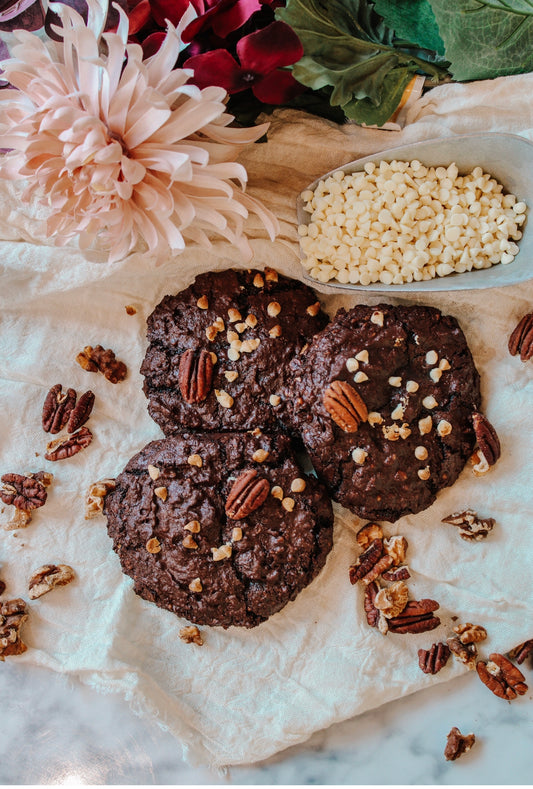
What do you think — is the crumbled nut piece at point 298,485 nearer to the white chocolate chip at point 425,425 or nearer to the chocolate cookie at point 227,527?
the chocolate cookie at point 227,527

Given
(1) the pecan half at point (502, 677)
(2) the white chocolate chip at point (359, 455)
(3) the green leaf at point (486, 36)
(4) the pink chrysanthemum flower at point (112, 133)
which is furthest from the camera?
(1) the pecan half at point (502, 677)

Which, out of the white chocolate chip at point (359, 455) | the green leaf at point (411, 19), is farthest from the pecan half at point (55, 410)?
the green leaf at point (411, 19)

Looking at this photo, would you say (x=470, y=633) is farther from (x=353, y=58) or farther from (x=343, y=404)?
(x=353, y=58)

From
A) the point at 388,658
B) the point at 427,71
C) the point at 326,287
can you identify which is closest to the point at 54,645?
the point at 388,658

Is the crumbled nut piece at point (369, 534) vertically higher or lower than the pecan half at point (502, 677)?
higher

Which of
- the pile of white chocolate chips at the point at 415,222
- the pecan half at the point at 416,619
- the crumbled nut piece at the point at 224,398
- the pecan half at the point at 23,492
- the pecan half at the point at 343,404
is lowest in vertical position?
the pecan half at the point at 416,619

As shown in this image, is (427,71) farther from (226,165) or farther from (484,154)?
(226,165)

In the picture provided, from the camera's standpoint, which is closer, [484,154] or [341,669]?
[484,154]
